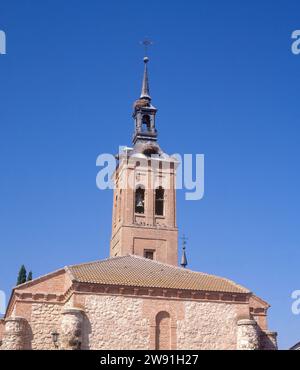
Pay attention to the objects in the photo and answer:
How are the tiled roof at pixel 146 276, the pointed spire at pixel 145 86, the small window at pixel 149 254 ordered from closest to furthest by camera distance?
the tiled roof at pixel 146 276
the small window at pixel 149 254
the pointed spire at pixel 145 86

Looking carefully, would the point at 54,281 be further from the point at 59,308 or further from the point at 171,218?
the point at 171,218

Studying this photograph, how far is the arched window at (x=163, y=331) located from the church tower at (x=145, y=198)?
13659 millimetres

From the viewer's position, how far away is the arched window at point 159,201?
3950cm

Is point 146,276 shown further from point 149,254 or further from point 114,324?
point 149,254

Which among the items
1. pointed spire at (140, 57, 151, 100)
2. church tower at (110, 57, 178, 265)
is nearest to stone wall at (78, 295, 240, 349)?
church tower at (110, 57, 178, 265)

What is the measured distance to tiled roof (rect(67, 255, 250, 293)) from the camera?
24.0 metres

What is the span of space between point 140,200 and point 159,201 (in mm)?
1380

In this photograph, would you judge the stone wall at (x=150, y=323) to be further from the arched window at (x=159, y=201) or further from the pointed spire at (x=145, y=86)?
the pointed spire at (x=145, y=86)

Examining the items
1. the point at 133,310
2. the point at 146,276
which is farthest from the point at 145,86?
the point at 133,310

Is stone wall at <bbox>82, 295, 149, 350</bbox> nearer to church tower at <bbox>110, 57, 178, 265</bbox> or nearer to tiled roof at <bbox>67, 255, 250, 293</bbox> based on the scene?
tiled roof at <bbox>67, 255, 250, 293</bbox>

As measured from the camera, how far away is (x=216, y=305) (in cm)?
2472

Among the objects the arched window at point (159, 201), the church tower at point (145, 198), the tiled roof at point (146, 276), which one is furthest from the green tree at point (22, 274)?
the tiled roof at point (146, 276)

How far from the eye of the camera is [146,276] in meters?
25.1
